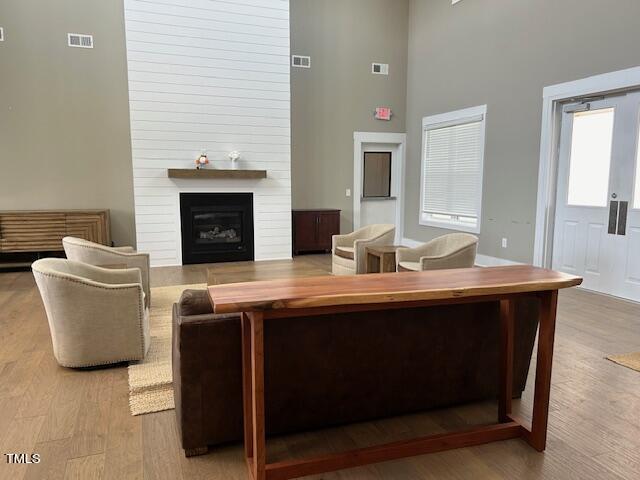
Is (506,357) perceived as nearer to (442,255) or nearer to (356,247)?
(442,255)

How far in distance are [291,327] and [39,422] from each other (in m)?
1.44

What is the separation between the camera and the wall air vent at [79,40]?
6.30 m

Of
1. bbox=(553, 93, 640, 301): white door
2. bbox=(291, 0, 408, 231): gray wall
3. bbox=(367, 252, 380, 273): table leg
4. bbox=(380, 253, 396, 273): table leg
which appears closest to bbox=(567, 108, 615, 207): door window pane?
bbox=(553, 93, 640, 301): white door

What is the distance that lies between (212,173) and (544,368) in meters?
5.56

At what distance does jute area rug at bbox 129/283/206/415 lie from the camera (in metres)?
2.50

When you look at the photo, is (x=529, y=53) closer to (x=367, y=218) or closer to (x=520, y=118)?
(x=520, y=118)

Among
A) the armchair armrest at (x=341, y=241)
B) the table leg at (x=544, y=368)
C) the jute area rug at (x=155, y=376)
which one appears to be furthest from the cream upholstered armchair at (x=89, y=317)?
the armchair armrest at (x=341, y=241)

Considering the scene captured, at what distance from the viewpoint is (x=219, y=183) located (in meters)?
6.90

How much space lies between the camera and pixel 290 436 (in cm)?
219

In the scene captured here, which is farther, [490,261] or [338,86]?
[338,86]

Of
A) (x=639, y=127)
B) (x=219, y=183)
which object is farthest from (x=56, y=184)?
(x=639, y=127)

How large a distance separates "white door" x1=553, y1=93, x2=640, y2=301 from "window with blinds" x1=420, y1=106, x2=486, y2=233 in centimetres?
137

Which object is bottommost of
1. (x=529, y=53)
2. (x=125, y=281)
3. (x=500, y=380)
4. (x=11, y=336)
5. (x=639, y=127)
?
(x=11, y=336)

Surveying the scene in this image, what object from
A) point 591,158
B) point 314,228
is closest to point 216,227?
point 314,228
